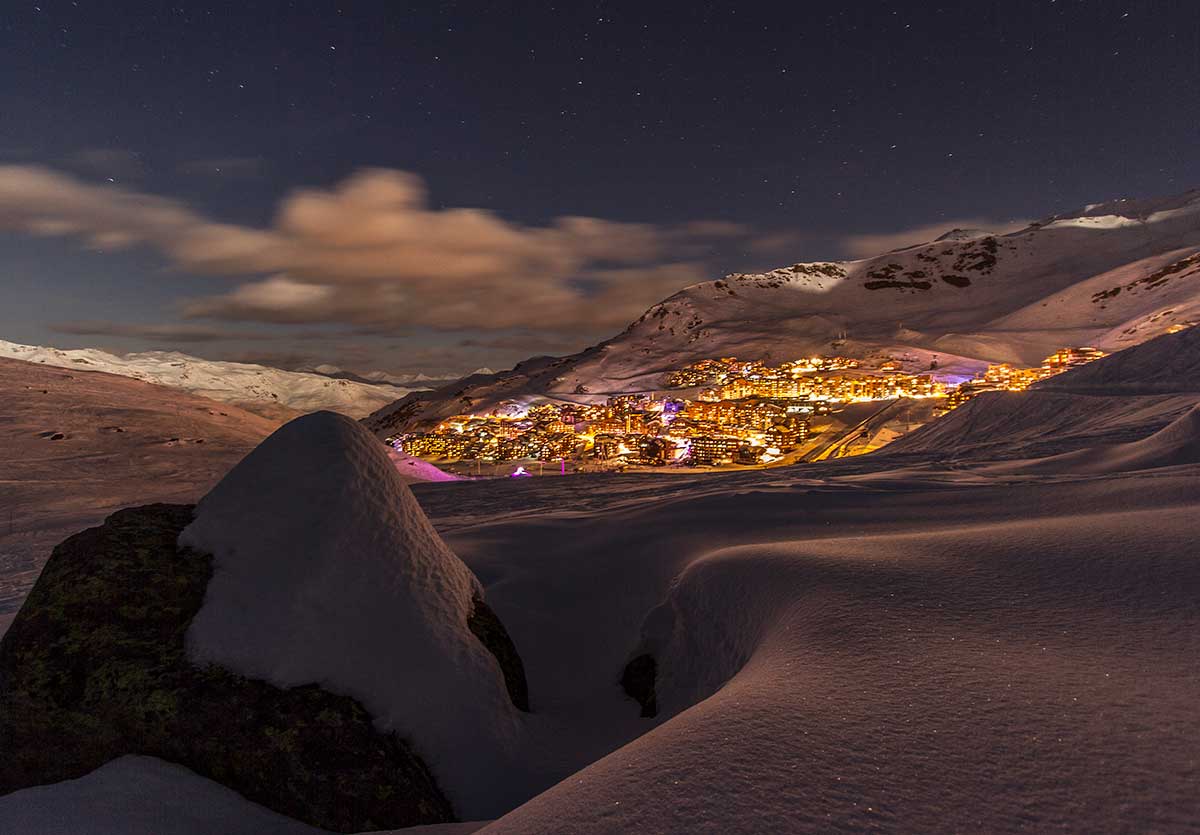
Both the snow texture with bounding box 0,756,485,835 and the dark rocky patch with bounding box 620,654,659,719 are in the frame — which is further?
the dark rocky patch with bounding box 620,654,659,719

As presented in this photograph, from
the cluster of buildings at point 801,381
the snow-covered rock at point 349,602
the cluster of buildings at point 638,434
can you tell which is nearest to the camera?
the snow-covered rock at point 349,602

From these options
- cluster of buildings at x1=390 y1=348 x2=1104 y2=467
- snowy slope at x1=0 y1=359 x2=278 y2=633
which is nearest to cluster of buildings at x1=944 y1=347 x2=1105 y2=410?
cluster of buildings at x1=390 y1=348 x2=1104 y2=467

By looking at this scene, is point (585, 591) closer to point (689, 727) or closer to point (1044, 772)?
point (689, 727)

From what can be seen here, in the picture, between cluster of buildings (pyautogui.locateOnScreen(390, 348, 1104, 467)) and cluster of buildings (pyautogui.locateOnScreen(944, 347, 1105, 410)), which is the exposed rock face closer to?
cluster of buildings (pyautogui.locateOnScreen(390, 348, 1104, 467))

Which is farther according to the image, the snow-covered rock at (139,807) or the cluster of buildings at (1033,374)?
the cluster of buildings at (1033,374)

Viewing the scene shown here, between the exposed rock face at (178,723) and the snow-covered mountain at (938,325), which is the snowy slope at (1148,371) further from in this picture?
the snow-covered mountain at (938,325)

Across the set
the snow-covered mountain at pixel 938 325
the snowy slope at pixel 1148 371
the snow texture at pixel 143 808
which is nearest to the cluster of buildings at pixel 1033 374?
the snow-covered mountain at pixel 938 325

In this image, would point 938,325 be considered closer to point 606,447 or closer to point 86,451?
point 606,447

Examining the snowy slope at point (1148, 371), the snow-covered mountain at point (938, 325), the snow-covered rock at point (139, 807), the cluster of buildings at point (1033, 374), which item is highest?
the snow-covered mountain at point (938, 325)
